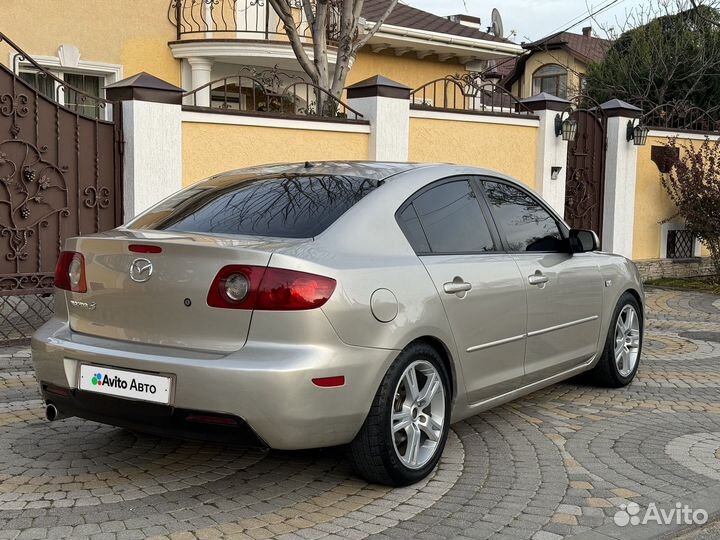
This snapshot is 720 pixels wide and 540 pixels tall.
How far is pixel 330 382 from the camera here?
386 centimetres

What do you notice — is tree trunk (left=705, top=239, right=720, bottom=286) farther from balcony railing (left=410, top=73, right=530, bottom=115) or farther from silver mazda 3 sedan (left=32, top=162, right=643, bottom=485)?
silver mazda 3 sedan (left=32, top=162, right=643, bottom=485)

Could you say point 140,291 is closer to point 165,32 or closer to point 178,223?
point 178,223


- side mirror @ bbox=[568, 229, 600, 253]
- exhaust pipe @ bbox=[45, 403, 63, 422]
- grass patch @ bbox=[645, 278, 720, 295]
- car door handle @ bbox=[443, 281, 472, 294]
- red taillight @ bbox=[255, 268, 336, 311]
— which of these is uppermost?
side mirror @ bbox=[568, 229, 600, 253]

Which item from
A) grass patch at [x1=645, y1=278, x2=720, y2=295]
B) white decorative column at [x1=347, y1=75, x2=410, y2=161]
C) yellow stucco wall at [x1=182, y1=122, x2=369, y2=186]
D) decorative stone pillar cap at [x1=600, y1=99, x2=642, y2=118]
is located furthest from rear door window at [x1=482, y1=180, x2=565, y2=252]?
decorative stone pillar cap at [x1=600, y1=99, x2=642, y2=118]

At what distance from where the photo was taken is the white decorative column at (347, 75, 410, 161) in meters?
10.6

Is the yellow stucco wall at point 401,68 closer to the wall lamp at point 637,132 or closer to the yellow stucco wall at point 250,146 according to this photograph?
the wall lamp at point 637,132

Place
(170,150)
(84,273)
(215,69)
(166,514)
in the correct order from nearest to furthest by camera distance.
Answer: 1. (166,514)
2. (84,273)
3. (170,150)
4. (215,69)

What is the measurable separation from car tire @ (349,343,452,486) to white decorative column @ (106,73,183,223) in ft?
16.6

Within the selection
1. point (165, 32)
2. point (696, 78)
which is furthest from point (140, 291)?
point (696, 78)

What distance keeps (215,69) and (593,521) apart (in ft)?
43.6

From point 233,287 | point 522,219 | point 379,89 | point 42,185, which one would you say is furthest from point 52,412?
point 379,89

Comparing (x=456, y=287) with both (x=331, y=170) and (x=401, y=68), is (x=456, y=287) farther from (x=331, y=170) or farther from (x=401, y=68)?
(x=401, y=68)

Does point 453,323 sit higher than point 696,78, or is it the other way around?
point 696,78

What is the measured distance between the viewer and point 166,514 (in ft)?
12.9
